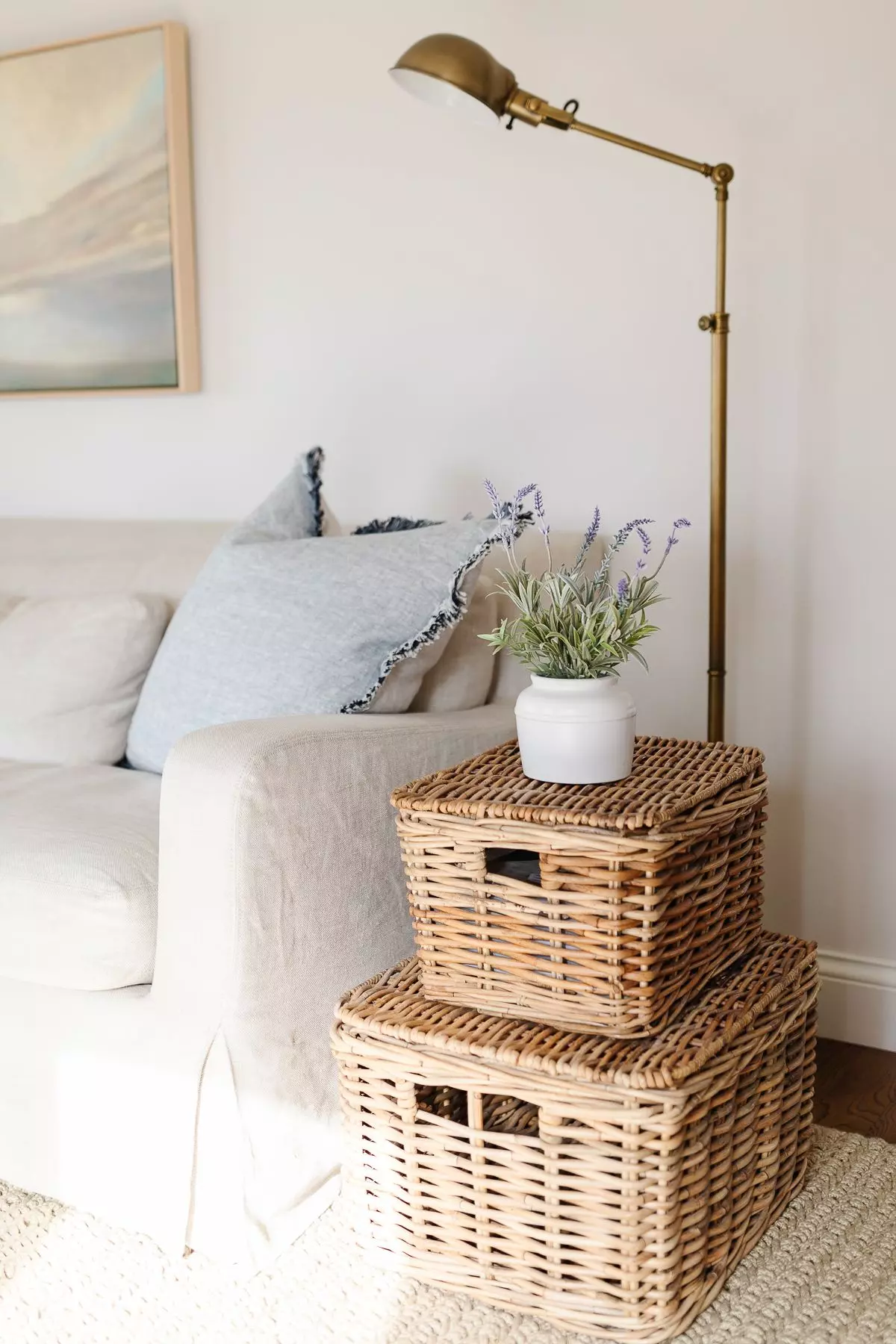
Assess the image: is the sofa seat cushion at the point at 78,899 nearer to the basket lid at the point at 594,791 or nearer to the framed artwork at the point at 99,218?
the basket lid at the point at 594,791

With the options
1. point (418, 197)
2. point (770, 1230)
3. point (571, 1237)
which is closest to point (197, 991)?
point (571, 1237)

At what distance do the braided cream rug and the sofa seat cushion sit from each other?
1.04 ft

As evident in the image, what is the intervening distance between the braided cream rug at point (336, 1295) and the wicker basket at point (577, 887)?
1.08 feet

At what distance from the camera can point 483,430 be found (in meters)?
2.37

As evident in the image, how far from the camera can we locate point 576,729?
1.40 meters

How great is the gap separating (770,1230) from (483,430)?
142 cm

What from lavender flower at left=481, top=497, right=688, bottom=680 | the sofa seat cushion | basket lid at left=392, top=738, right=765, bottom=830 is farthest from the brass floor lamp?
the sofa seat cushion

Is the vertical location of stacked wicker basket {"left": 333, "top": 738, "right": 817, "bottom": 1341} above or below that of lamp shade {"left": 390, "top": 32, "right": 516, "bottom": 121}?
below

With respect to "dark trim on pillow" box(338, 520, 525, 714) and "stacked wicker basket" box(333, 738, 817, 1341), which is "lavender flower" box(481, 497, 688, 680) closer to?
"stacked wicker basket" box(333, 738, 817, 1341)

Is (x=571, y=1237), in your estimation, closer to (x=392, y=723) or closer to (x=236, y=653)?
(x=392, y=723)

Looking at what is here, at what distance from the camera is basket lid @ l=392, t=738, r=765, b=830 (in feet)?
4.26

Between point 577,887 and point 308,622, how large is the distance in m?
0.64

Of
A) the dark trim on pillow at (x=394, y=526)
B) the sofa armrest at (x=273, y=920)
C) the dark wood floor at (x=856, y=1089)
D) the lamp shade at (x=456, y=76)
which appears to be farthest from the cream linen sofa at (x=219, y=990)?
the lamp shade at (x=456, y=76)

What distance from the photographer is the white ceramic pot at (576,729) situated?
4.57ft
